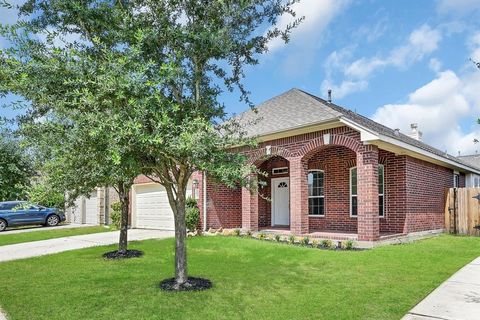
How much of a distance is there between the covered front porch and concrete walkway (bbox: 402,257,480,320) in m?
3.90

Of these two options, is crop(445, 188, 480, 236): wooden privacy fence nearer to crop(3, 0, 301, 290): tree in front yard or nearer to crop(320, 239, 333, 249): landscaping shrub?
crop(320, 239, 333, 249): landscaping shrub

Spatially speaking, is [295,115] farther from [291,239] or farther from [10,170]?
[10,170]

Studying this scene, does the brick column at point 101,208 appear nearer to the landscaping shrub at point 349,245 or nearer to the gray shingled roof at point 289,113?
the gray shingled roof at point 289,113

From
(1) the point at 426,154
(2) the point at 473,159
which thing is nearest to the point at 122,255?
(1) the point at 426,154

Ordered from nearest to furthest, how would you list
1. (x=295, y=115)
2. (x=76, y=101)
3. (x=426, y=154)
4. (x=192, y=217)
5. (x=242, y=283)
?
(x=76, y=101)
(x=242, y=283)
(x=426, y=154)
(x=295, y=115)
(x=192, y=217)

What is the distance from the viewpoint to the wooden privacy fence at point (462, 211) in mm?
14430

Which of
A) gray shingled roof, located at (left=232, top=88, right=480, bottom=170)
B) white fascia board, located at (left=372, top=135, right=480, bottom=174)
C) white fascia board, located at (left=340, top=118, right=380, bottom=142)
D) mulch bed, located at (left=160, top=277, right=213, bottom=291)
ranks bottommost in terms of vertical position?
mulch bed, located at (left=160, top=277, right=213, bottom=291)

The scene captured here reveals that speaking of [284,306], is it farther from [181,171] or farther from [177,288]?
[181,171]

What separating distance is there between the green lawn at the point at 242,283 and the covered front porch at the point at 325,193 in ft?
5.17

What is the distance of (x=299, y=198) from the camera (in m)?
12.4

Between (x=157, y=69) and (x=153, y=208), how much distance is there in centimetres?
1338

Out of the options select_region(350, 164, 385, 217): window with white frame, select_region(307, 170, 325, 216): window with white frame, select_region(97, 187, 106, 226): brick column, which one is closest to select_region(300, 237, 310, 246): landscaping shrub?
select_region(350, 164, 385, 217): window with white frame

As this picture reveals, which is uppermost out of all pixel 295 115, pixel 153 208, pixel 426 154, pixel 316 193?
pixel 295 115

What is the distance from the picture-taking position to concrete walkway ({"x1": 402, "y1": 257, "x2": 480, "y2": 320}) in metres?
4.93
